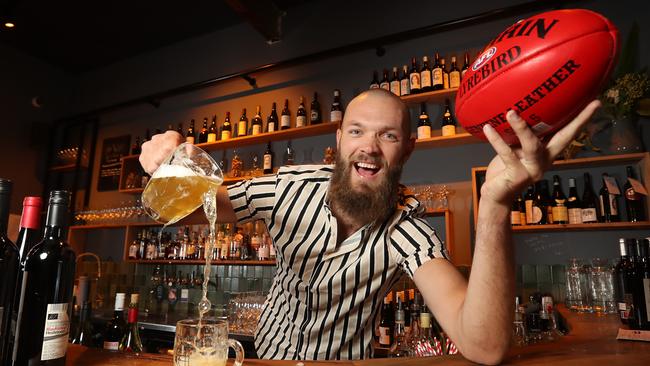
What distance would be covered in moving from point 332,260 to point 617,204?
2.31m

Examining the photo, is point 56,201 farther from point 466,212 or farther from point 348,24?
point 348,24

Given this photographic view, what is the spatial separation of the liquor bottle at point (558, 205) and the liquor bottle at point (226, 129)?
2.78 meters

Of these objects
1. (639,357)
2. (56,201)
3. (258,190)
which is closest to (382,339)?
(258,190)

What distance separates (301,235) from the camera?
1415 millimetres

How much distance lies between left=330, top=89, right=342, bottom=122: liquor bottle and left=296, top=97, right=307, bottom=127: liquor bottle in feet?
0.82

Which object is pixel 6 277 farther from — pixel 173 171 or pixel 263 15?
pixel 263 15

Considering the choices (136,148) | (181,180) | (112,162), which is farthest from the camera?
(112,162)

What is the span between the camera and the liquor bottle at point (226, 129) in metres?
3.97

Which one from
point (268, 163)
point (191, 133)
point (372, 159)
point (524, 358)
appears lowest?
point (524, 358)

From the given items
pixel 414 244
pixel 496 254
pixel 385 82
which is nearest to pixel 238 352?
pixel 496 254

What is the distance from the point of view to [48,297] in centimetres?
78

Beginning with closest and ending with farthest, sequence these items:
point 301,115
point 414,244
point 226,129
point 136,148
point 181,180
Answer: point 181,180, point 414,244, point 301,115, point 226,129, point 136,148

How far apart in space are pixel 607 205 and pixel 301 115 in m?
2.40

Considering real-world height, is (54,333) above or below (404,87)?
below
